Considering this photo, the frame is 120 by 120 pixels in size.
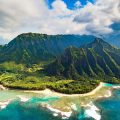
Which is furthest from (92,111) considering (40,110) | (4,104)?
(4,104)

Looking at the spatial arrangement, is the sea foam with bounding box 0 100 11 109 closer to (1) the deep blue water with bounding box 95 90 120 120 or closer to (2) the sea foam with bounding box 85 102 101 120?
(2) the sea foam with bounding box 85 102 101 120

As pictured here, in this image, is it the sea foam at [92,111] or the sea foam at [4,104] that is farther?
the sea foam at [4,104]

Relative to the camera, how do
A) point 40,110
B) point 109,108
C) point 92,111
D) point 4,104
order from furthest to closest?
1. point 4,104
2. point 109,108
3. point 40,110
4. point 92,111

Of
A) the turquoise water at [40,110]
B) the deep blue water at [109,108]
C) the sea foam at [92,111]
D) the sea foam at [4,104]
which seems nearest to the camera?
the turquoise water at [40,110]

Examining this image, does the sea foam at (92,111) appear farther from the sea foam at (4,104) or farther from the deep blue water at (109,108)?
the sea foam at (4,104)

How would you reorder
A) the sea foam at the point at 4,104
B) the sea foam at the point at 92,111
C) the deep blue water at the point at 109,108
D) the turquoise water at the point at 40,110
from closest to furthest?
1. the turquoise water at the point at 40,110
2. the sea foam at the point at 92,111
3. the deep blue water at the point at 109,108
4. the sea foam at the point at 4,104

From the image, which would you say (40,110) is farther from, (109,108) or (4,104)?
(109,108)

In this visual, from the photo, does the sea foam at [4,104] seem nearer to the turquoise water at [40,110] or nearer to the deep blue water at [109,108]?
the turquoise water at [40,110]

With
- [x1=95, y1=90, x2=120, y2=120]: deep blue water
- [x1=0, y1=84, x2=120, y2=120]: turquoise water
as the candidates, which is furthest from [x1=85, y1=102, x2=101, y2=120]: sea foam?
[x1=95, y1=90, x2=120, y2=120]: deep blue water

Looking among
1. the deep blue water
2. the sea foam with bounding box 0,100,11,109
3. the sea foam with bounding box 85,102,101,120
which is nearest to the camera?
the sea foam with bounding box 85,102,101,120

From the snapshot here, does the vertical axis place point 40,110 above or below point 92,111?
below

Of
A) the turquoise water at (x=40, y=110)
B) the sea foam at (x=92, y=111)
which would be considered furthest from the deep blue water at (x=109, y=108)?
the sea foam at (x=92, y=111)

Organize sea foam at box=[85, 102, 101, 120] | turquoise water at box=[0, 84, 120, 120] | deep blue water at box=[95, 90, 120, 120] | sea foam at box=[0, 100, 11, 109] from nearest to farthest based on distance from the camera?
turquoise water at box=[0, 84, 120, 120] < sea foam at box=[85, 102, 101, 120] < deep blue water at box=[95, 90, 120, 120] < sea foam at box=[0, 100, 11, 109]
